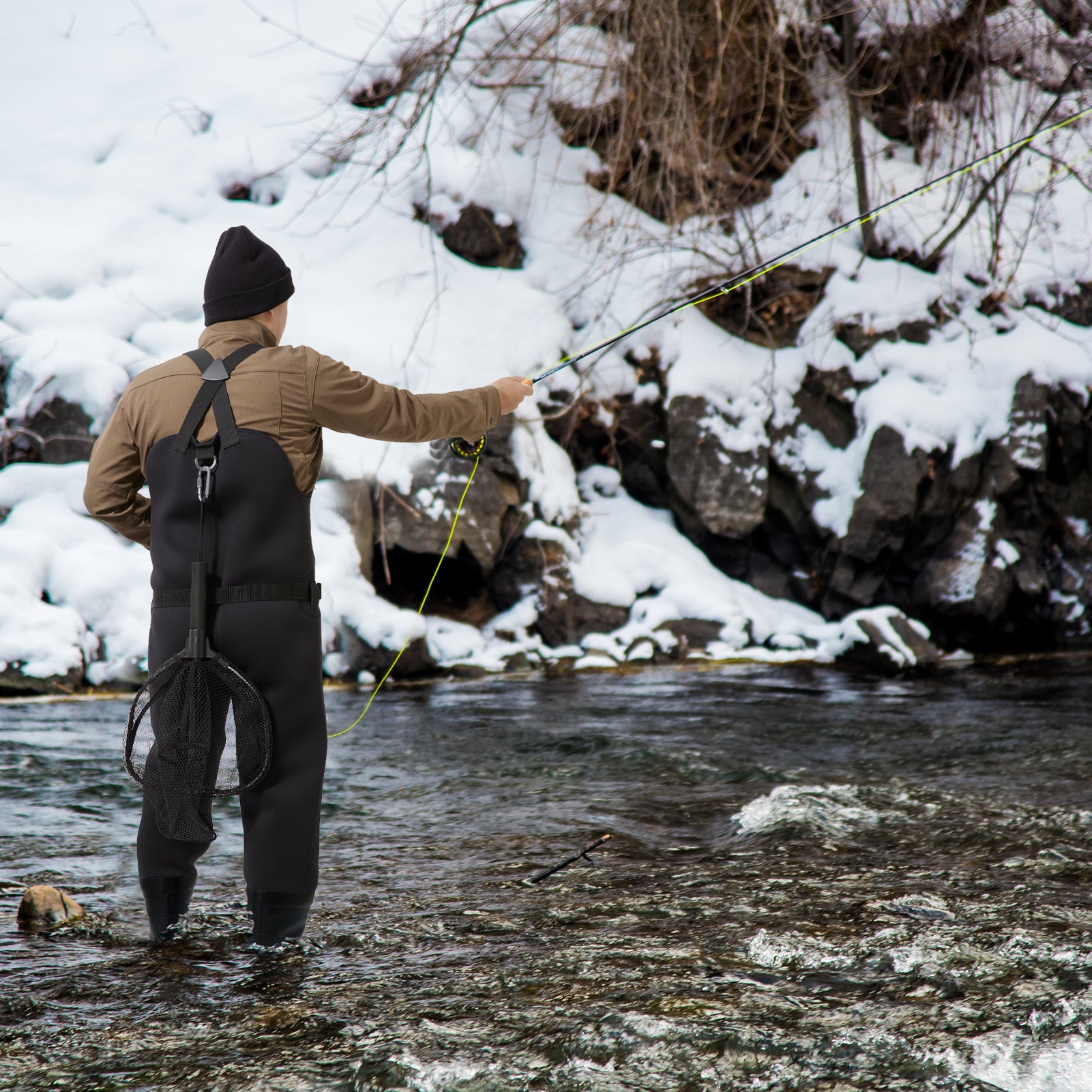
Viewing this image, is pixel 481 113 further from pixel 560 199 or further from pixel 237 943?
pixel 237 943

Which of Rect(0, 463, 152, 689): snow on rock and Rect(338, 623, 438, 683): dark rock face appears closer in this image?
Rect(0, 463, 152, 689): snow on rock

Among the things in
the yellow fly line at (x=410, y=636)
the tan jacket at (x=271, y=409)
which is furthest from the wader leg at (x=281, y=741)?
the yellow fly line at (x=410, y=636)

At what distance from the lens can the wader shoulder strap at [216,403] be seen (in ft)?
7.61

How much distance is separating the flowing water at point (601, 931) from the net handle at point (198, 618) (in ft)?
2.30

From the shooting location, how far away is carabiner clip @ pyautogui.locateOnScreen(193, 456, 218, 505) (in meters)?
2.28

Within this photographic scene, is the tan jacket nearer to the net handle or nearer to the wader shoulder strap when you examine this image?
the wader shoulder strap

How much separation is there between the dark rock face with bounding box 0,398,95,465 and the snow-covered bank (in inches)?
0.8

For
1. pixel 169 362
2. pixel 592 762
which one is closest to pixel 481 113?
pixel 592 762

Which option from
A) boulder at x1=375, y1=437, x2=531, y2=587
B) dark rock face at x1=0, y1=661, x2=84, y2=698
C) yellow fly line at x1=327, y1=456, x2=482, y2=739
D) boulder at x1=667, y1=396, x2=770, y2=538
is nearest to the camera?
yellow fly line at x1=327, y1=456, x2=482, y2=739

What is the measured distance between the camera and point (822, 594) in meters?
9.64

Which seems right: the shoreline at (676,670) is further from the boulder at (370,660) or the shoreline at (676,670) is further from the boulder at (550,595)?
the boulder at (550,595)

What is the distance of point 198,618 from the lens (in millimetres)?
2305

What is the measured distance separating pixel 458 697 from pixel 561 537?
238cm

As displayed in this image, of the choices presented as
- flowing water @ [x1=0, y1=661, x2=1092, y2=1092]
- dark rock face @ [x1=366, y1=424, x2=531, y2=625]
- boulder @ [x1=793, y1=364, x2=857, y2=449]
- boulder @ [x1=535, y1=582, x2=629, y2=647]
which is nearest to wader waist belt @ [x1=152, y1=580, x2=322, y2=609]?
flowing water @ [x1=0, y1=661, x2=1092, y2=1092]
